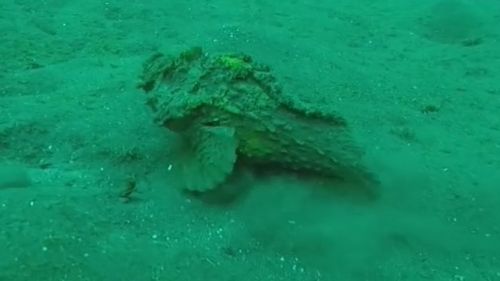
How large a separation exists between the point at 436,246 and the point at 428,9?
5086mm

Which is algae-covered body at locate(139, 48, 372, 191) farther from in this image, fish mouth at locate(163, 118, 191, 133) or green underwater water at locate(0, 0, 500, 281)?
green underwater water at locate(0, 0, 500, 281)

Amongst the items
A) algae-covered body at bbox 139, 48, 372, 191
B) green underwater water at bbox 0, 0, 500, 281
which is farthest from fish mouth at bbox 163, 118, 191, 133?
green underwater water at bbox 0, 0, 500, 281

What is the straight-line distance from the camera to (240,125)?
3.55m

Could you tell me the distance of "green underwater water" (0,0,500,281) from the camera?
310 centimetres

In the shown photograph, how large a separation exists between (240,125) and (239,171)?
30 centimetres

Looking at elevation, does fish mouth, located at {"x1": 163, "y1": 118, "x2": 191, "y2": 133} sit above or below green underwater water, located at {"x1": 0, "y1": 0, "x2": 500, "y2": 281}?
above

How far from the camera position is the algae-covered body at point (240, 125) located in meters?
3.53

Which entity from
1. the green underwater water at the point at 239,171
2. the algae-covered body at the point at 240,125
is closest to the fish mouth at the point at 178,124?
the algae-covered body at the point at 240,125

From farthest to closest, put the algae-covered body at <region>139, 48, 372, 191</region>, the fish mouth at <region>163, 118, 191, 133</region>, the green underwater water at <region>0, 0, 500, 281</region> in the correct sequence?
the fish mouth at <region>163, 118, 191, 133</region>, the algae-covered body at <region>139, 48, 372, 191</region>, the green underwater water at <region>0, 0, 500, 281</region>

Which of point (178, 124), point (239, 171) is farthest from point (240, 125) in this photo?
point (178, 124)

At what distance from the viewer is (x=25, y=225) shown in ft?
9.58

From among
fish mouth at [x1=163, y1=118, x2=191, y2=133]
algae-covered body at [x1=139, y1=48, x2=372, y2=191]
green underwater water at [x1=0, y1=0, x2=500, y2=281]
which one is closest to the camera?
green underwater water at [x1=0, y1=0, x2=500, y2=281]

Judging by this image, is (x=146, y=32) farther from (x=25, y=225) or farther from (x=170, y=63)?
(x=25, y=225)

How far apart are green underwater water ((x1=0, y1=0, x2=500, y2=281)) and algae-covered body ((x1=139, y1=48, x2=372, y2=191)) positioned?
0.45 feet
